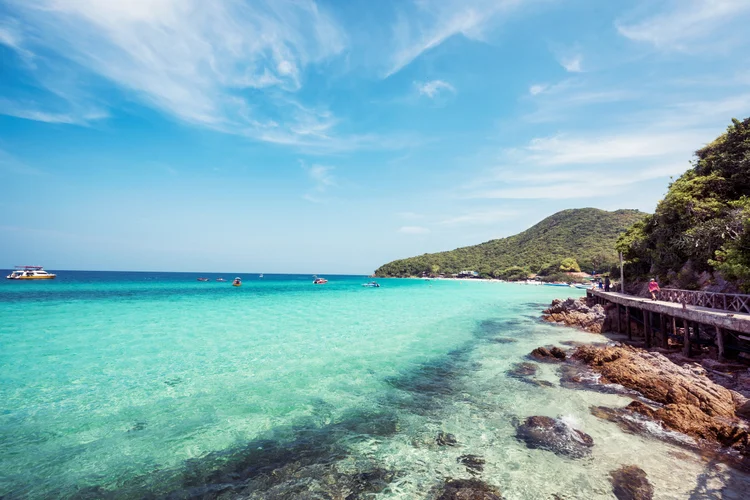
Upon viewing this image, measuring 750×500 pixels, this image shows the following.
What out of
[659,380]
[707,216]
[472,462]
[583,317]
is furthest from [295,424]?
[707,216]

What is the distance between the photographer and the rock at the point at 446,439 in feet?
24.1

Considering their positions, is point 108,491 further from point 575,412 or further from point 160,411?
point 575,412

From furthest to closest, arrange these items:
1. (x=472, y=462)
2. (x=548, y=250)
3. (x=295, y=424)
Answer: (x=548, y=250) < (x=295, y=424) < (x=472, y=462)

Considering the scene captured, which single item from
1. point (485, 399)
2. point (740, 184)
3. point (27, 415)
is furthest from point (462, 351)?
point (740, 184)

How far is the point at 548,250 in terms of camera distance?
119 meters

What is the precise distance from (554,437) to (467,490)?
305 cm

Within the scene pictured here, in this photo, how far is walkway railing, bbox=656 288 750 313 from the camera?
12539 mm

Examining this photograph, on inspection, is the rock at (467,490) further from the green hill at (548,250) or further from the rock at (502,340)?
the green hill at (548,250)

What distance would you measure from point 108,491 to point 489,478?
660 cm

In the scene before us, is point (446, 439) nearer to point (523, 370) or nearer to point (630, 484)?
point (630, 484)

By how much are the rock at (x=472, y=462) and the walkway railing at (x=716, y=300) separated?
487 inches

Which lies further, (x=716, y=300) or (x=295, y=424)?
(x=716, y=300)

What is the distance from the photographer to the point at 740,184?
66.9ft

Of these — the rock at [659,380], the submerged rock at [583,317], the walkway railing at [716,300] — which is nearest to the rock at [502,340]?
the rock at [659,380]
